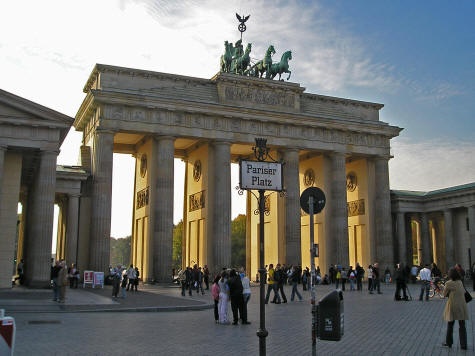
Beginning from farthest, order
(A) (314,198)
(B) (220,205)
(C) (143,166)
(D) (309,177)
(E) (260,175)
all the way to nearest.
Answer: (D) (309,177) < (C) (143,166) < (B) (220,205) < (A) (314,198) < (E) (260,175)

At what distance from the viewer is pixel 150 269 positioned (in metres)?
44.2

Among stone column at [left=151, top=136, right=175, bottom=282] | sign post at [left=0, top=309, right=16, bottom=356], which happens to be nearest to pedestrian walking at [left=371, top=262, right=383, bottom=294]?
stone column at [left=151, top=136, right=175, bottom=282]

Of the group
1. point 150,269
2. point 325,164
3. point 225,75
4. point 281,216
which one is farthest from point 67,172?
point 325,164

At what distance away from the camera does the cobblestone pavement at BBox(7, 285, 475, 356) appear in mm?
12000

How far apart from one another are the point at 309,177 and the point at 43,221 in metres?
31.8

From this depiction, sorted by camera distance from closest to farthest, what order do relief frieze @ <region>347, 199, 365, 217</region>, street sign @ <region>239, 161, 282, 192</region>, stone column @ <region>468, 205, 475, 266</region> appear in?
1. street sign @ <region>239, 161, 282, 192</region>
2. stone column @ <region>468, 205, 475, 266</region>
3. relief frieze @ <region>347, 199, 365, 217</region>

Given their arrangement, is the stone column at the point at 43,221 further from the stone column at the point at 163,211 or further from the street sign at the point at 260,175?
the street sign at the point at 260,175

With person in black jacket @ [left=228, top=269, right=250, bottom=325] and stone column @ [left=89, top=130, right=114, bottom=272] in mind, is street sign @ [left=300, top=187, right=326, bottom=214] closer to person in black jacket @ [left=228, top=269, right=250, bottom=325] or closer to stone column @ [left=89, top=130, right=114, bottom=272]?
person in black jacket @ [left=228, top=269, right=250, bottom=325]

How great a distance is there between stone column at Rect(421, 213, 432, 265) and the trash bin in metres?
50.3

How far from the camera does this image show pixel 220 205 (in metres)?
45.8

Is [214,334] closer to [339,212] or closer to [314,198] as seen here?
[314,198]

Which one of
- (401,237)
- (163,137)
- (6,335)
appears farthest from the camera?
(401,237)

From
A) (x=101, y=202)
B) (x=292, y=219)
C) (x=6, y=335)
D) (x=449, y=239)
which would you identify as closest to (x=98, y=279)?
(x=101, y=202)

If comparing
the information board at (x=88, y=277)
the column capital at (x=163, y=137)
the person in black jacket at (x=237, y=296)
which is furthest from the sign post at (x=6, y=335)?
the column capital at (x=163, y=137)
